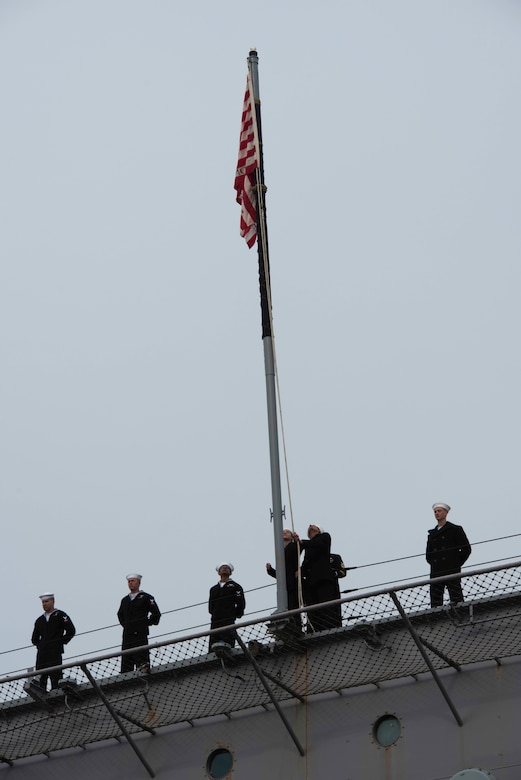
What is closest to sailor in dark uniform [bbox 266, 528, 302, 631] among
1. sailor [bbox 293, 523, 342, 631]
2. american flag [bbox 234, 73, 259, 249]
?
sailor [bbox 293, 523, 342, 631]

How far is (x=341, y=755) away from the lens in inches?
634

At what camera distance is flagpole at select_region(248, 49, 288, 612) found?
58.5 feet

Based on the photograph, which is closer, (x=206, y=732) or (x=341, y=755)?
(x=341, y=755)

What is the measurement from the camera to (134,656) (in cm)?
1856

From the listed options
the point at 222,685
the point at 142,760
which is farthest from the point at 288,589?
the point at 142,760

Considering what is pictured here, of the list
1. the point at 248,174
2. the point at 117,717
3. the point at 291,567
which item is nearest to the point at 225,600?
the point at 291,567

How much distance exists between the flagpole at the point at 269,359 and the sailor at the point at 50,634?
383 cm

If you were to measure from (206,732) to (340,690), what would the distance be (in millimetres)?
1899

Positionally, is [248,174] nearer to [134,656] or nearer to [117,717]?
[134,656]

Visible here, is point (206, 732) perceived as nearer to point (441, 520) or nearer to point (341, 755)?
point (341, 755)

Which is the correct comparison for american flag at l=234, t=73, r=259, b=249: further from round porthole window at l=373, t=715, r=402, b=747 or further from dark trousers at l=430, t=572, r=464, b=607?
round porthole window at l=373, t=715, r=402, b=747

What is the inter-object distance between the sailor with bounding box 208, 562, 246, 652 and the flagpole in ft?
3.70

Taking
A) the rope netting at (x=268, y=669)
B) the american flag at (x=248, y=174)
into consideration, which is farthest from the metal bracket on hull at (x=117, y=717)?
the american flag at (x=248, y=174)

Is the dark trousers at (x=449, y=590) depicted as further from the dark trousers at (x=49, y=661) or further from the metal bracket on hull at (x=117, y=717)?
the dark trousers at (x=49, y=661)
